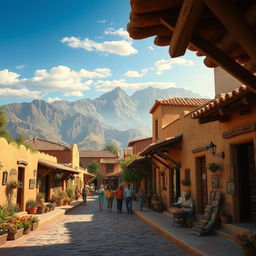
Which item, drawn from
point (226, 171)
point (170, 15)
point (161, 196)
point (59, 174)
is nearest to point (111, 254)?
point (226, 171)

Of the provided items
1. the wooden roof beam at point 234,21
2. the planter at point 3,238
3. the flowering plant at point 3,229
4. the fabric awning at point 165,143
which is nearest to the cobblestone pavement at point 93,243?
the planter at point 3,238

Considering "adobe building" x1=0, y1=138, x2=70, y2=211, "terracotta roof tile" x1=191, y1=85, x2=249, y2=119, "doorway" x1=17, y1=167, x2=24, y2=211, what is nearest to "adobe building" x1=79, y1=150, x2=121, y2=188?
"adobe building" x1=0, y1=138, x2=70, y2=211

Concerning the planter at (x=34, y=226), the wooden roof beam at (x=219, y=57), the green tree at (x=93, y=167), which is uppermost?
the green tree at (x=93, y=167)

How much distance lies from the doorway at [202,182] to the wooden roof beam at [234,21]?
854 cm

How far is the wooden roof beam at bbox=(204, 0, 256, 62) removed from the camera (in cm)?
295

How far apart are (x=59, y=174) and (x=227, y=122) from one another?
18923mm

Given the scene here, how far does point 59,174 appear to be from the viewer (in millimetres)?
25375

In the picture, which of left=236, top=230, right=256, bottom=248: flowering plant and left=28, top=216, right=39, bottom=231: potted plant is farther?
left=28, top=216, right=39, bottom=231: potted plant

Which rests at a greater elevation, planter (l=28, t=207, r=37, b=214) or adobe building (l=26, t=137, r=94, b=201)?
adobe building (l=26, t=137, r=94, b=201)

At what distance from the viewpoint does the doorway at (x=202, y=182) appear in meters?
11.2

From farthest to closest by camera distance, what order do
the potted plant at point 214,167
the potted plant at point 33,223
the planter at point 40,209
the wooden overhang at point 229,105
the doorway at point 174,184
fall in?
the planter at point 40,209 → the doorway at point 174,184 → the potted plant at point 33,223 → the potted plant at point 214,167 → the wooden overhang at point 229,105

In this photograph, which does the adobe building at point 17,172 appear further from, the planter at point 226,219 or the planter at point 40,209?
the planter at point 226,219

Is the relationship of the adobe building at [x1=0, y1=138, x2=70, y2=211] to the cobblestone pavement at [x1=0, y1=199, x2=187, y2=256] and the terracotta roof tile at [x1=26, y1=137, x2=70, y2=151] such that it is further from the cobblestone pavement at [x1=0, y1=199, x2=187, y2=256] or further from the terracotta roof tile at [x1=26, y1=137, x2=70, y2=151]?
the terracotta roof tile at [x1=26, y1=137, x2=70, y2=151]

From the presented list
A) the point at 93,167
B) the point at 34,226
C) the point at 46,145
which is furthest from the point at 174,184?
the point at 93,167
